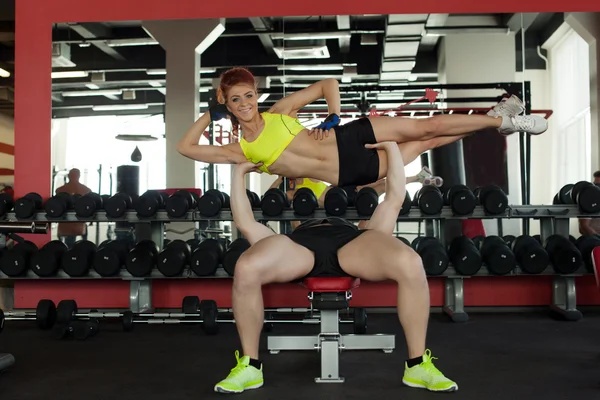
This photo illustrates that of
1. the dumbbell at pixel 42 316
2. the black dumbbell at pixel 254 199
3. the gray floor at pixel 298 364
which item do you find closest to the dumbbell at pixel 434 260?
the gray floor at pixel 298 364

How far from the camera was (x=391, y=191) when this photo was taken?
280cm

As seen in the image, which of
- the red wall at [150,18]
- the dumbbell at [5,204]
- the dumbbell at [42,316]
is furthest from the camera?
the red wall at [150,18]

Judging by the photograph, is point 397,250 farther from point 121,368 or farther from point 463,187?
point 463,187

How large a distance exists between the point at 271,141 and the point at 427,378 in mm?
1187

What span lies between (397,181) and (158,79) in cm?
281

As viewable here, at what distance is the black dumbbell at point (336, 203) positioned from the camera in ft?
14.0

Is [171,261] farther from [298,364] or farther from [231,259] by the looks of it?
[298,364]

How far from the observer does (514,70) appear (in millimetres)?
4887

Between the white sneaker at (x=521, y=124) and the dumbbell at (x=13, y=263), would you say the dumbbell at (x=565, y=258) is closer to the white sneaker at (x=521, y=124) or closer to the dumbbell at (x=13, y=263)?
the white sneaker at (x=521, y=124)

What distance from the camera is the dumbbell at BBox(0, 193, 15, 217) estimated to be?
453 cm

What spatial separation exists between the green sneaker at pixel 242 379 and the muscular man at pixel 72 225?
9.52ft

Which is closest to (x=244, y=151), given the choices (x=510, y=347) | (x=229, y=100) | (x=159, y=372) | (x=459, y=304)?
(x=229, y=100)

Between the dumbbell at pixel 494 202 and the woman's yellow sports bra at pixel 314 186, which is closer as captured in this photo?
the dumbbell at pixel 494 202

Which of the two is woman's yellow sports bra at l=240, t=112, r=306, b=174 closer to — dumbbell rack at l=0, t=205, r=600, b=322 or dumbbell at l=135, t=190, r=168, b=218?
dumbbell rack at l=0, t=205, r=600, b=322
